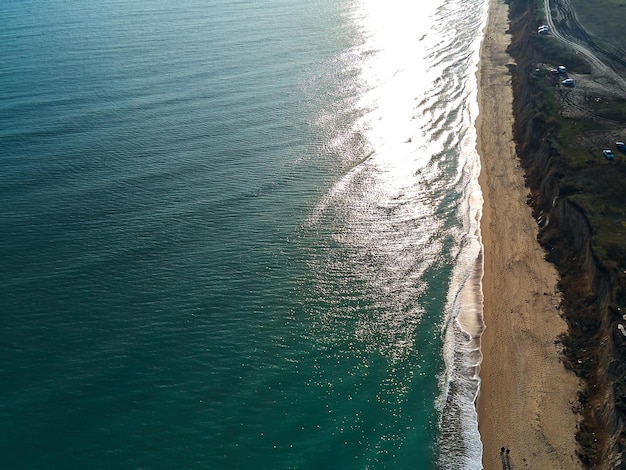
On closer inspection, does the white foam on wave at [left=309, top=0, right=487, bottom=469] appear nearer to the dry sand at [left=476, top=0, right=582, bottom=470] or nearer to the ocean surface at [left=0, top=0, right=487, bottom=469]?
the ocean surface at [left=0, top=0, right=487, bottom=469]

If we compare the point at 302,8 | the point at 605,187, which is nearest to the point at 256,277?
the point at 605,187

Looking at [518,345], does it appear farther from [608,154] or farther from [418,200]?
[608,154]

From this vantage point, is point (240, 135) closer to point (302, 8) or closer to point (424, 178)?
point (424, 178)

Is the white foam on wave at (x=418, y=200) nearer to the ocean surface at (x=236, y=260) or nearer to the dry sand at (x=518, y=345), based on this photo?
the ocean surface at (x=236, y=260)

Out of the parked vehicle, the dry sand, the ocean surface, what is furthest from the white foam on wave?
the parked vehicle

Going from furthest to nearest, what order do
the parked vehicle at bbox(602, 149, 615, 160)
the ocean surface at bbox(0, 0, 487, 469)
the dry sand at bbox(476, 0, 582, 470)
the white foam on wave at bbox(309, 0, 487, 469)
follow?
the parked vehicle at bbox(602, 149, 615, 160) → the white foam on wave at bbox(309, 0, 487, 469) → the ocean surface at bbox(0, 0, 487, 469) → the dry sand at bbox(476, 0, 582, 470)

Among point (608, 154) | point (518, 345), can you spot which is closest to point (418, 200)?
point (608, 154)

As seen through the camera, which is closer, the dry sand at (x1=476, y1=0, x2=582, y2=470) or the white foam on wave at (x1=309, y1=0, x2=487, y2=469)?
the dry sand at (x1=476, y1=0, x2=582, y2=470)
